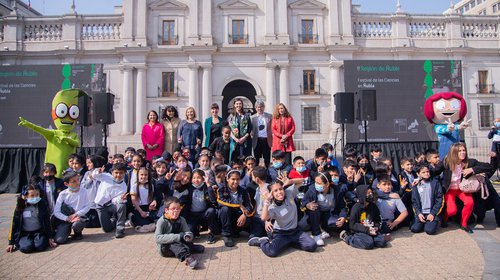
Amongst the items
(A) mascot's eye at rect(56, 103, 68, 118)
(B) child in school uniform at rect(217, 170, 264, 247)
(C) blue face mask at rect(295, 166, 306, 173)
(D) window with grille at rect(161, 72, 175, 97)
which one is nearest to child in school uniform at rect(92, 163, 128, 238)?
(B) child in school uniform at rect(217, 170, 264, 247)

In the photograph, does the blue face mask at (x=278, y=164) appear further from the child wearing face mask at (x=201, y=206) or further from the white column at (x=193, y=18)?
the white column at (x=193, y=18)

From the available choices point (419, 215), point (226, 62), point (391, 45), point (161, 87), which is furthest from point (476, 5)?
point (419, 215)

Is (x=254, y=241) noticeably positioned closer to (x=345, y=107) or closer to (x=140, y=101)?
(x=345, y=107)

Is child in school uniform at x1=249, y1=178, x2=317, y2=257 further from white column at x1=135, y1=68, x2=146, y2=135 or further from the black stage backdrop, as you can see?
white column at x1=135, y1=68, x2=146, y2=135

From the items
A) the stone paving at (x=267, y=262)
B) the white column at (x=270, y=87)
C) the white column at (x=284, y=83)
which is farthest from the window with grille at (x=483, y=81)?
the stone paving at (x=267, y=262)

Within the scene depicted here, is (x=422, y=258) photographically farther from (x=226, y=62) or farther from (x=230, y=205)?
(x=226, y=62)

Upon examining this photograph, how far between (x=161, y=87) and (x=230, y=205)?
18629 millimetres

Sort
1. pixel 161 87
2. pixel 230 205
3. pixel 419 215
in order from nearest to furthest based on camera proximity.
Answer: pixel 230 205
pixel 419 215
pixel 161 87

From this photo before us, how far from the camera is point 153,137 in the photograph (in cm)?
789

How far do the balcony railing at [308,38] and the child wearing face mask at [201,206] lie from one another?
64.0 ft

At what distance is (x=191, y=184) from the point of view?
5340 millimetres

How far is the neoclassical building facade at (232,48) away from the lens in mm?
21781

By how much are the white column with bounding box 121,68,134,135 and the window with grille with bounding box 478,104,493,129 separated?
24290mm

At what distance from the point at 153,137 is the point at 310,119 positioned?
53.0 ft
